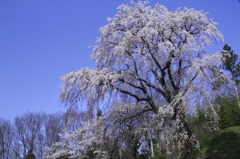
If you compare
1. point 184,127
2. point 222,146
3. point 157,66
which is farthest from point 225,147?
point 157,66

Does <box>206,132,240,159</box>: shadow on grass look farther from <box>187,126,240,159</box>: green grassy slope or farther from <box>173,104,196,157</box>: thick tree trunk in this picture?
<box>173,104,196,157</box>: thick tree trunk

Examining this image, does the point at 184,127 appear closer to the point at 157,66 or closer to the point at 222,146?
the point at 222,146

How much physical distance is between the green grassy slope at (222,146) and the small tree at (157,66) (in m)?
0.54

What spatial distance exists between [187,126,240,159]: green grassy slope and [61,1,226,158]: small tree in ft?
1.76

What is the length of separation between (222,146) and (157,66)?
4.07 metres

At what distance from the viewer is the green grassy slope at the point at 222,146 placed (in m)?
6.93

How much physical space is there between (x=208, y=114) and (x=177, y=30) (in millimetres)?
4075

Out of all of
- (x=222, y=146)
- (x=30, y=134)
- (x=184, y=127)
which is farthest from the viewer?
(x=30, y=134)

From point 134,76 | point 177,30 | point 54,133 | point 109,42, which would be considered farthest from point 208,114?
point 54,133

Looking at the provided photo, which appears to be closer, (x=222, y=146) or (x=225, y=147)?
(x=225, y=147)

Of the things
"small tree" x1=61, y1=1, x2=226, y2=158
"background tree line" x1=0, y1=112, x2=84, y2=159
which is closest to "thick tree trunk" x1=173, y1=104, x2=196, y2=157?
"small tree" x1=61, y1=1, x2=226, y2=158

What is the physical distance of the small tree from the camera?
25.6ft

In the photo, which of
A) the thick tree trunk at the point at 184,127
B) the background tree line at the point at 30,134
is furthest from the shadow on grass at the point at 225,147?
the background tree line at the point at 30,134

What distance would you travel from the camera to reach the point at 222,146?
7.61 meters
